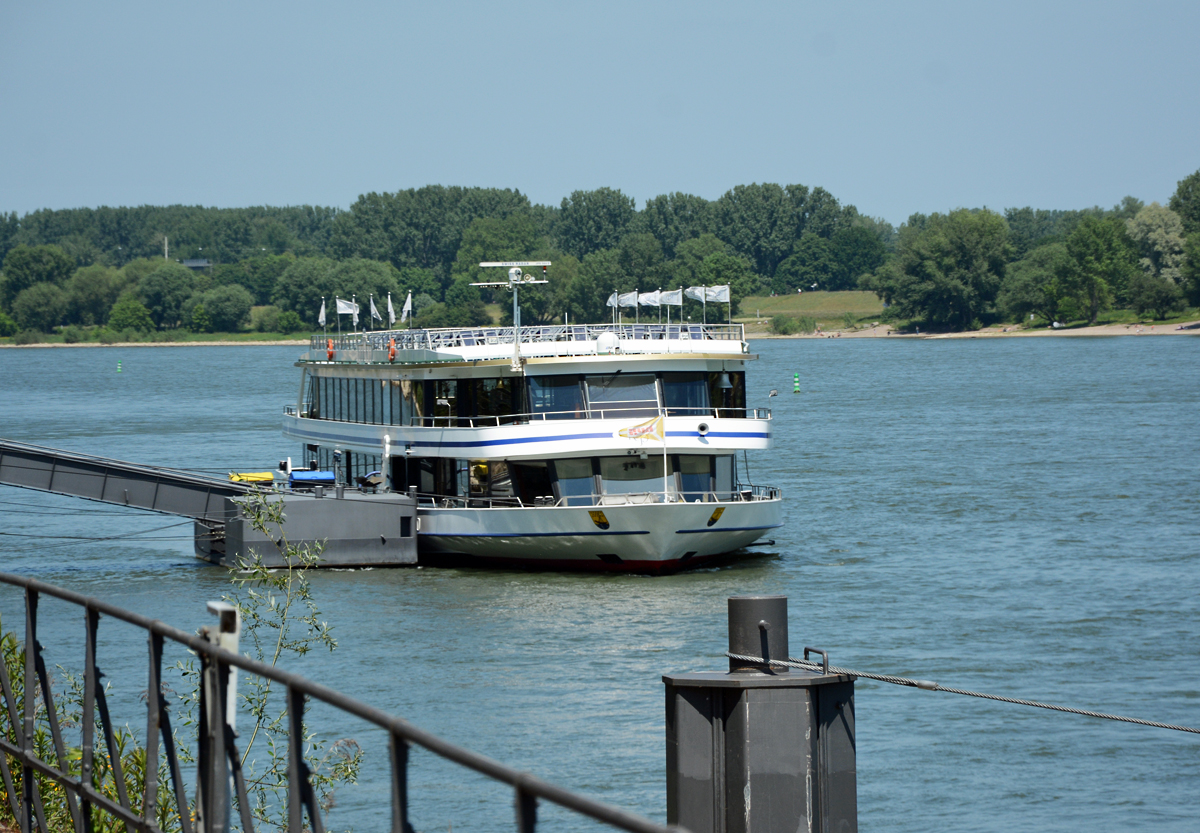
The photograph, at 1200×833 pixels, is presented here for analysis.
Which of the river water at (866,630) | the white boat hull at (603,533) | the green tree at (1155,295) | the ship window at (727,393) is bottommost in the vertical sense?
the river water at (866,630)

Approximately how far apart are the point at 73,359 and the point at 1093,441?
516 feet

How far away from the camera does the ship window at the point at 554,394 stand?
3453 cm

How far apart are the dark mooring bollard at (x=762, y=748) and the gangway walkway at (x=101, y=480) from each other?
28336 millimetres

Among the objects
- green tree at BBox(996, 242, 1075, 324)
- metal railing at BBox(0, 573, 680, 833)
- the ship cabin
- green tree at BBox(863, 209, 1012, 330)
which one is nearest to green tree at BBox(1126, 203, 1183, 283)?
green tree at BBox(996, 242, 1075, 324)

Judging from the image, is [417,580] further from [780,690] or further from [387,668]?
[780,690]

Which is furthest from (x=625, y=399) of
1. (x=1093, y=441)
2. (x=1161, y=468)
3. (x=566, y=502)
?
(x=1093, y=441)

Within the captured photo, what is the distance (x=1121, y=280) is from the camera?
179 meters

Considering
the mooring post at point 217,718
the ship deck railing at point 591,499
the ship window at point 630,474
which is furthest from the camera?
the ship window at point 630,474

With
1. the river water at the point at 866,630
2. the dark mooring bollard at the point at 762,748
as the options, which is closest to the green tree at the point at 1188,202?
the river water at the point at 866,630

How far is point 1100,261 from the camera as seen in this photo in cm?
17662

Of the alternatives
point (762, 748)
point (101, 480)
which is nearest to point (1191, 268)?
point (101, 480)

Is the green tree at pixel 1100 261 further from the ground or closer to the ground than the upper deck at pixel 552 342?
further from the ground

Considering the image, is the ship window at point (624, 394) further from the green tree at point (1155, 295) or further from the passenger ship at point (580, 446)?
the green tree at point (1155, 295)

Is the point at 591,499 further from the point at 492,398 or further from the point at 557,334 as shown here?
the point at 557,334
